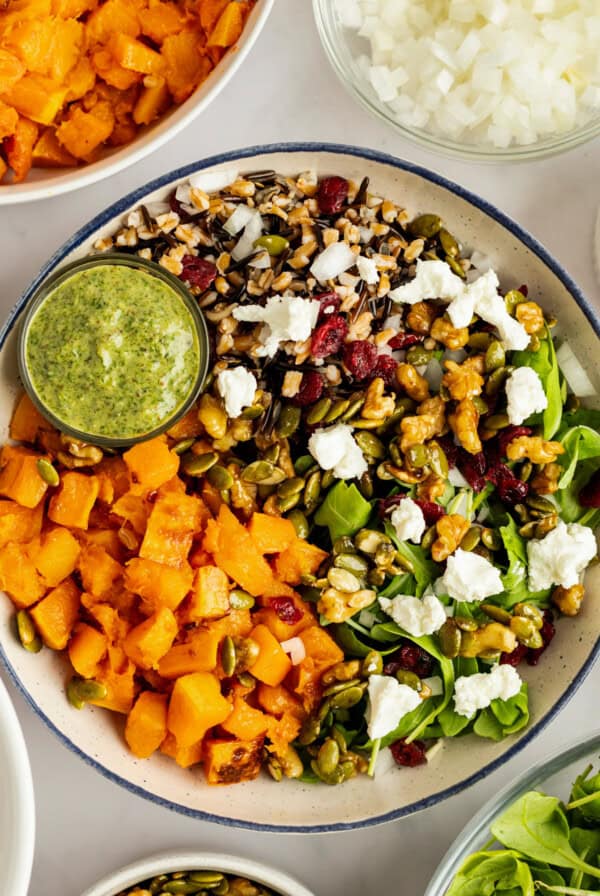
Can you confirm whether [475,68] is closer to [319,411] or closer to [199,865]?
[319,411]

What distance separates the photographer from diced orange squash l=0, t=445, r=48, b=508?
1.90 meters

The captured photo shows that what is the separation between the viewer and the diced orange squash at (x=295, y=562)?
6.43ft

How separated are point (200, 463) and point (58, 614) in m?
0.39

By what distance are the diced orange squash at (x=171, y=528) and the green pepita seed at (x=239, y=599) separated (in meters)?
0.11

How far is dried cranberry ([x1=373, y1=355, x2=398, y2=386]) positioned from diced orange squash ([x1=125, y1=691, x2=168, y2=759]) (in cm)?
73

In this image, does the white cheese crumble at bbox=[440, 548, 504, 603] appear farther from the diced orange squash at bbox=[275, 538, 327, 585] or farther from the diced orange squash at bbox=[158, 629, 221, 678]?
the diced orange squash at bbox=[158, 629, 221, 678]

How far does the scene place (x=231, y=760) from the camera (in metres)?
1.95

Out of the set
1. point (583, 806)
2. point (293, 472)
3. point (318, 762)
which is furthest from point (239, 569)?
point (583, 806)

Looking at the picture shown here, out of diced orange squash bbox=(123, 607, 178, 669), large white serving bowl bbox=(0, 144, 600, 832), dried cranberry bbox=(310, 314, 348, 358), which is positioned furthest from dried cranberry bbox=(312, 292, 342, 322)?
diced orange squash bbox=(123, 607, 178, 669)

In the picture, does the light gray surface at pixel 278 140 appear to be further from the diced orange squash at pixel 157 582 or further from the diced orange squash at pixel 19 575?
the diced orange squash at pixel 157 582

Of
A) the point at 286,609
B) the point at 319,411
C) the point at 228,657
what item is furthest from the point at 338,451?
the point at 228,657

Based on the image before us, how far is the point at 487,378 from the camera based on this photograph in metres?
2.00

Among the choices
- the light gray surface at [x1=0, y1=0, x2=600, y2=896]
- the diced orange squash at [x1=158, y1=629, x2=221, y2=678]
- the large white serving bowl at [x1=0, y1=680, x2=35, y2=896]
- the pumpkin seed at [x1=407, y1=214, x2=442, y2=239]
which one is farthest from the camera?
the light gray surface at [x1=0, y1=0, x2=600, y2=896]

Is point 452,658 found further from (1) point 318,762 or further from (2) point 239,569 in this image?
(2) point 239,569
